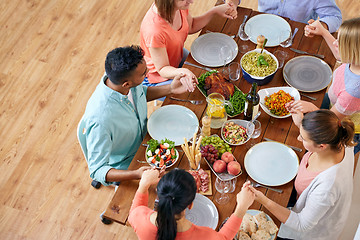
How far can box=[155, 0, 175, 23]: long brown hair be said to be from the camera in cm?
257

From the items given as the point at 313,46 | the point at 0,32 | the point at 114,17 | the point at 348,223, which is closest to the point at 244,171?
the point at 348,223

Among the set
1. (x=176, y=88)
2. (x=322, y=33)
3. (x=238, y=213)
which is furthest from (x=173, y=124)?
(x=322, y=33)

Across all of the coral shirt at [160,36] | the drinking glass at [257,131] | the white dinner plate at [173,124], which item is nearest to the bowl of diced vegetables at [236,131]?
the drinking glass at [257,131]

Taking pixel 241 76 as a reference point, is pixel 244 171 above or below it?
below

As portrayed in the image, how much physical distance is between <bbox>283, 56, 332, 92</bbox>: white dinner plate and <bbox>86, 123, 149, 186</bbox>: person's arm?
1.23 metres

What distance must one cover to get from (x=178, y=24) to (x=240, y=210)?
4.88 feet

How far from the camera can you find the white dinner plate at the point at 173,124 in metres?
Result: 2.39

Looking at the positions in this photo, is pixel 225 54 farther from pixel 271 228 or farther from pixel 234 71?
pixel 271 228

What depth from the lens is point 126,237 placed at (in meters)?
3.04

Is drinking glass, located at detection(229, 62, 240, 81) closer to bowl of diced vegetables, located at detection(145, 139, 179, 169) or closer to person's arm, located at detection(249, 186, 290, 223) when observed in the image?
bowl of diced vegetables, located at detection(145, 139, 179, 169)

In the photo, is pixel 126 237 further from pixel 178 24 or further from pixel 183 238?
pixel 178 24

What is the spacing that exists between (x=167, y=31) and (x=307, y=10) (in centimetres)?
119

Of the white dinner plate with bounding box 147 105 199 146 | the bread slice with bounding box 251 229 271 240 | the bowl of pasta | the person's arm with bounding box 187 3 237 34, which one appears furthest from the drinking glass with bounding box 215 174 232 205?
the person's arm with bounding box 187 3 237 34

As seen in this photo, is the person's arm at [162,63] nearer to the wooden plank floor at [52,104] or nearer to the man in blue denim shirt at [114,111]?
the man in blue denim shirt at [114,111]
